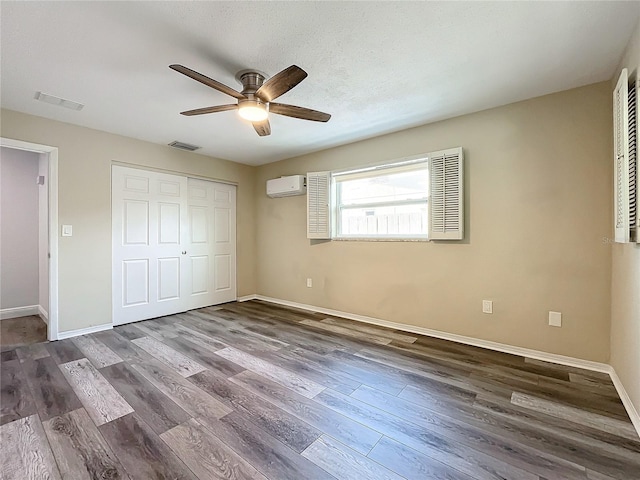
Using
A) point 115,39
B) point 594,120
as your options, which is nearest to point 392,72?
point 594,120

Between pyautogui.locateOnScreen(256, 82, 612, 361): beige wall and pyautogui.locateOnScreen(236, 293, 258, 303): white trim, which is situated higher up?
pyautogui.locateOnScreen(256, 82, 612, 361): beige wall

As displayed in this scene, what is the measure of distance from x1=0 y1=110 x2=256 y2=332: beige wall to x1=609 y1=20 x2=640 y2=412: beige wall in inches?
191

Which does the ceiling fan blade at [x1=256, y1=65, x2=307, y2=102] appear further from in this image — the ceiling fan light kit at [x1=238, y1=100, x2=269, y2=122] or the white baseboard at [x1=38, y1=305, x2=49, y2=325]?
the white baseboard at [x1=38, y1=305, x2=49, y2=325]

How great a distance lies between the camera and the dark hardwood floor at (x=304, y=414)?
1.42m

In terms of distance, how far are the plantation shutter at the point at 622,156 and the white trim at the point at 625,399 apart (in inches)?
40.8

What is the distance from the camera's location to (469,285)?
9.87 feet

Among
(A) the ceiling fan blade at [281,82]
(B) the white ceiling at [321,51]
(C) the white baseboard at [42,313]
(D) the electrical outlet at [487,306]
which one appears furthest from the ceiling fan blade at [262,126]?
(C) the white baseboard at [42,313]

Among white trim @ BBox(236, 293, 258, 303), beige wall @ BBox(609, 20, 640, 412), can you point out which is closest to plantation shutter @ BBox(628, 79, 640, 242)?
beige wall @ BBox(609, 20, 640, 412)

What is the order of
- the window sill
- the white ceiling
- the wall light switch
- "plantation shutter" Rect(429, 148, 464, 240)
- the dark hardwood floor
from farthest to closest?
the window sill, "plantation shutter" Rect(429, 148, 464, 240), the wall light switch, the white ceiling, the dark hardwood floor

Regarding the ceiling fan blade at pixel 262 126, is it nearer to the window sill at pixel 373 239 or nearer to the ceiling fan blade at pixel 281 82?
the ceiling fan blade at pixel 281 82

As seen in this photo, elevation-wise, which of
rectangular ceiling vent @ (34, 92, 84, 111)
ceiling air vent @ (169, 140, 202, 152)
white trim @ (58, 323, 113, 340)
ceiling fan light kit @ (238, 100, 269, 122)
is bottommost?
white trim @ (58, 323, 113, 340)

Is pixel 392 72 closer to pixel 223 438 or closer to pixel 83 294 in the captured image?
pixel 223 438

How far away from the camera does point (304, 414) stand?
1.84m

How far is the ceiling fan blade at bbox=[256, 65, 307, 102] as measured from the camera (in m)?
1.78
